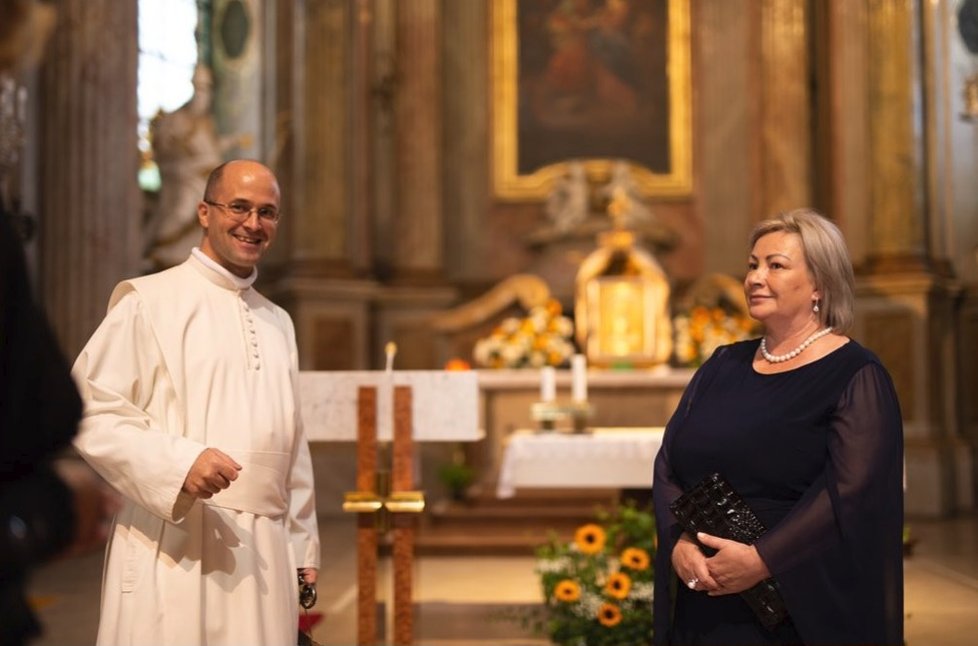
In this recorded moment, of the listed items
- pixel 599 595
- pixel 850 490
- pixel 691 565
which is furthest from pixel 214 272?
pixel 599 595

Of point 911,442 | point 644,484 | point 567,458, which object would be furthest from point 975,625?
point 911,442

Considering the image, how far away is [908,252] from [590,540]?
25.1 ft

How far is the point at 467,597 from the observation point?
7.71 meters

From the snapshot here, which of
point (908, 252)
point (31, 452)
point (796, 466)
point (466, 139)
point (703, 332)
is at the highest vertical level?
point (466, 139)

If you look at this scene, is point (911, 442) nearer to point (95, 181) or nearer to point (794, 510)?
point (95, 181)

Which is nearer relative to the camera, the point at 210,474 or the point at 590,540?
the point at 210,474

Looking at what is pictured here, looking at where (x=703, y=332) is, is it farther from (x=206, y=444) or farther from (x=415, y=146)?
(x=206, y=444)

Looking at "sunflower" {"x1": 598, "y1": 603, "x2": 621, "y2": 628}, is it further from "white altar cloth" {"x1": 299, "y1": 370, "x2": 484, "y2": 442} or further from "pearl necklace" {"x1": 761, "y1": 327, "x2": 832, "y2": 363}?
"pearl necklace" {"x1": 761, "y1": 327, "x2": 832, "y2": 363}

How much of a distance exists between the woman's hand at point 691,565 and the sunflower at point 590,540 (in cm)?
266

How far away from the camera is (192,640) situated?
3008 mm

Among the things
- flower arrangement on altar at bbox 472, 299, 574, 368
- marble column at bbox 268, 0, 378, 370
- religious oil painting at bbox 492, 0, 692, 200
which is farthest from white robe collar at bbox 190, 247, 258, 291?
religious oil painting at bbox 492, 0, 692, 200

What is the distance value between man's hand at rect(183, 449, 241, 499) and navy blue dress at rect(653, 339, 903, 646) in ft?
3.57

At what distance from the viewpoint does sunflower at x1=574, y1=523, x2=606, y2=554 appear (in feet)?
19.0

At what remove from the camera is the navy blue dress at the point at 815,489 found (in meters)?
2.90
